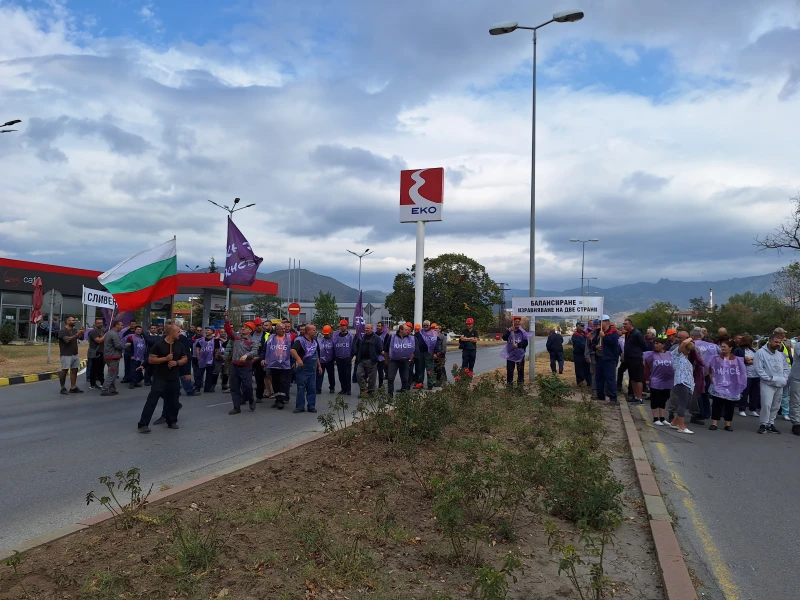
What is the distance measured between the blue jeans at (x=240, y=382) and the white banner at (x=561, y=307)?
7.62 m

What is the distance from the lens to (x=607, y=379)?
13461 millimetres

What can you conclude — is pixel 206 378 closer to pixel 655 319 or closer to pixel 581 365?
pixel 581 365

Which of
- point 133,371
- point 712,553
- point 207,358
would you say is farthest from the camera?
point 133,371

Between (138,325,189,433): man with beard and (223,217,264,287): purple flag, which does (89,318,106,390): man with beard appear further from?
(223,217,264,287): purple flag

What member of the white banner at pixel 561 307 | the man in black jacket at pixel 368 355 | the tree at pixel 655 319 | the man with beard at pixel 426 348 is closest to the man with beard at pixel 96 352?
the man in black jacket at pixel 368 355

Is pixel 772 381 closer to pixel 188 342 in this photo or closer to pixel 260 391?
pixel 260 391

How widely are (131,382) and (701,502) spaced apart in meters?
13.5

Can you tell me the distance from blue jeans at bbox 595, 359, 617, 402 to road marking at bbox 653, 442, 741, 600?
21.2ft

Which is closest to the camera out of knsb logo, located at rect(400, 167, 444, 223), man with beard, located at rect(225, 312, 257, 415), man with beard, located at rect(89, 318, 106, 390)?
man with beard, located at rect(225, 312, 257, 415)

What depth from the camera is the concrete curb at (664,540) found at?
389 centimetres

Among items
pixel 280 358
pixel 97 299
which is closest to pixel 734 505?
pixel 280 358

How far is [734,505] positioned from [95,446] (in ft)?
25.4

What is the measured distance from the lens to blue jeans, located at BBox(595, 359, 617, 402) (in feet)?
43.9

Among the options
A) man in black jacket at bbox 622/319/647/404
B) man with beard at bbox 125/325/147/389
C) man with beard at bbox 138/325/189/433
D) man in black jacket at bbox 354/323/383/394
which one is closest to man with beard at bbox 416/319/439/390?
man in black jacket at bbox 354/323/383/394
